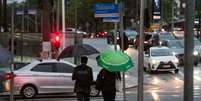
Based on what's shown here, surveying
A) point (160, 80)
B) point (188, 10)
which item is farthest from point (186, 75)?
point (160, 80)

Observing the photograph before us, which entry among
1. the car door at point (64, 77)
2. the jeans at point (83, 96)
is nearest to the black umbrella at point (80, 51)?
the car door at point (64, 77)

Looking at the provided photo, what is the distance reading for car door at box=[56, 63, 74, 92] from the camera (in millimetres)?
23594

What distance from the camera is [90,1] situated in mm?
103125

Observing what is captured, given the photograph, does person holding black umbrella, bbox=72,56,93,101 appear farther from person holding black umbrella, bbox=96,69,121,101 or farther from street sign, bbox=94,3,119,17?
street sign, bbox=94,3,119,17

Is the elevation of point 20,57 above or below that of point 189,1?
below

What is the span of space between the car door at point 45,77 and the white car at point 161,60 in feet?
45.3

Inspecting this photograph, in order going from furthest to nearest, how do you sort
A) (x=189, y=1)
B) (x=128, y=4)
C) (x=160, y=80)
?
(x=128, y=4), (x=160, y=80), (x=189, y=1)

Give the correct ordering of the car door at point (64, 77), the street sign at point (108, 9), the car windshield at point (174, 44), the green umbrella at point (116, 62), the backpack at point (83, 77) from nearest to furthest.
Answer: the green umbrella at point (116, 62), the backpack at point (83, 77), the street sign at point (108, 9), the car door at point (64, 77), the car windshield at point (174, 44)

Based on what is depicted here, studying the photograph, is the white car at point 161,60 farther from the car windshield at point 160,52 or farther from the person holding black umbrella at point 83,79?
the person holding black umbrella at point 83,79

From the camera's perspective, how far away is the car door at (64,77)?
23.6 metres

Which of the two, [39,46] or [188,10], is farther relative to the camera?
[39,46]

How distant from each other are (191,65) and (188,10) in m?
0.83

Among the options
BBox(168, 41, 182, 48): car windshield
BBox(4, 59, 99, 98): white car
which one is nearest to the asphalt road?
BBox(4, 59, 99, 98): white car

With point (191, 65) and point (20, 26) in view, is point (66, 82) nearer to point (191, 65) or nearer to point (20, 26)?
point (191, 65)
